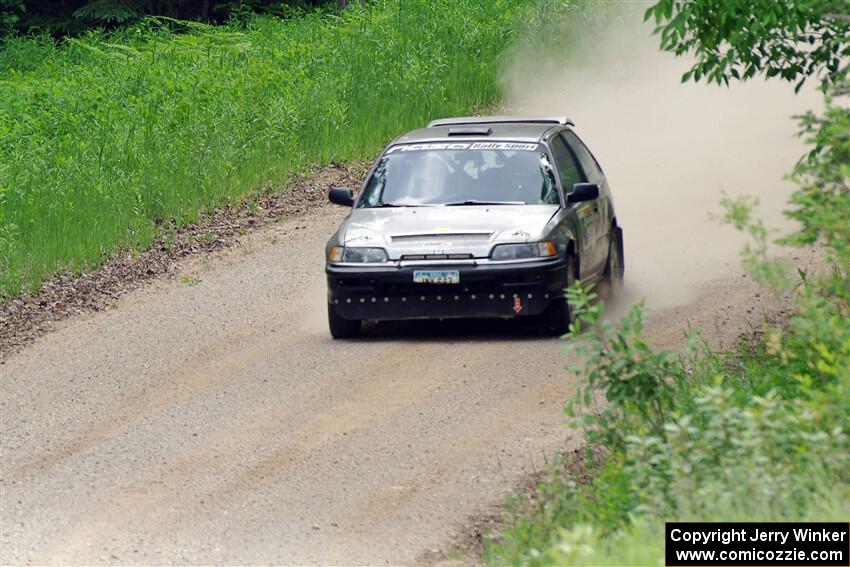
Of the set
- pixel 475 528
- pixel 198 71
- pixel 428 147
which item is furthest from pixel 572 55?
pixel 475 528

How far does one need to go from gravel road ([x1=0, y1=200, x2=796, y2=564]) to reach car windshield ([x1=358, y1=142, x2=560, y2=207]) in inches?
45.4

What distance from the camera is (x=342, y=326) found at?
42.0 ft

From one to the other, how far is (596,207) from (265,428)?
16.2 feet

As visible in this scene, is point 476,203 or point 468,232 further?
point 476,203

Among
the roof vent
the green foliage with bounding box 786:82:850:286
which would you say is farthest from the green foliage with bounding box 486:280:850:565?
the roof vent

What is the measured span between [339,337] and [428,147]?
2034mm

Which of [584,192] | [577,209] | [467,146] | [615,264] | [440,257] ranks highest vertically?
[467,146]

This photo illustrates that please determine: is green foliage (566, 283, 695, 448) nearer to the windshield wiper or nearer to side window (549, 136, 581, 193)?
the windshield wiper

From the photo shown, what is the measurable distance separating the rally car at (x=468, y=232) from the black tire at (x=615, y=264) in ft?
1.02

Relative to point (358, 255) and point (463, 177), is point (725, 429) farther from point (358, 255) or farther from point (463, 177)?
point (463, 177)

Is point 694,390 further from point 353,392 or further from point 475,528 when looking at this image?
point 353,392

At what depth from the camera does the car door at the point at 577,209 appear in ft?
43.0

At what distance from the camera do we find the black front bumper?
12.2 m

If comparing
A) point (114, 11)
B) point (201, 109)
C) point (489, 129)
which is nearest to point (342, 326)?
point (489, 129)
